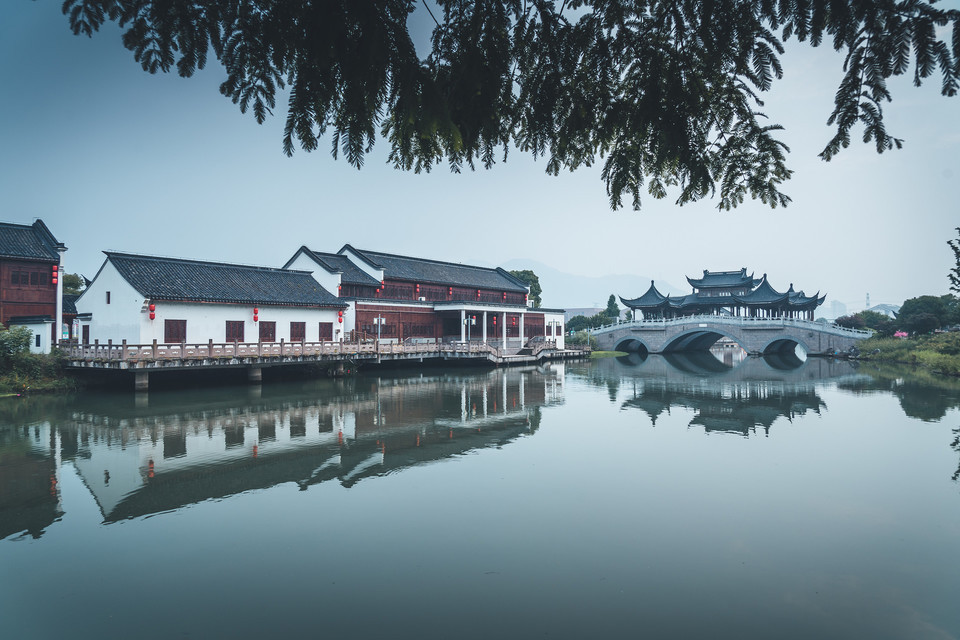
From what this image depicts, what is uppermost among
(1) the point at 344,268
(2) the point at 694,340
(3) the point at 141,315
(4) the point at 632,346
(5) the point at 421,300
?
(1) the point at 344,268

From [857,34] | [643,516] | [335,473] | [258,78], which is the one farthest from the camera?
[335,473]

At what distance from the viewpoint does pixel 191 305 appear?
24828 mm

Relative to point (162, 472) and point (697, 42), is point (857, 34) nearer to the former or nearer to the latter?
point (697, 42)

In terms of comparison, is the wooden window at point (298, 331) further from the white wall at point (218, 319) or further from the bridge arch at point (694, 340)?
the bridge arch at point (694, 340)

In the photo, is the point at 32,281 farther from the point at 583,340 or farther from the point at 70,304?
the point at 583,340

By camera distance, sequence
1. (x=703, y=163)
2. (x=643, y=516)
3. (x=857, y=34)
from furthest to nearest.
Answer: (x=643, y=516) < (x=703, y=163) < (x=857, y=34)

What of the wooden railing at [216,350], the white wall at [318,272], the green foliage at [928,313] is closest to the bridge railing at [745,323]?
the green foliage at [928,313]

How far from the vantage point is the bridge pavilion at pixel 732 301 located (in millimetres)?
57000

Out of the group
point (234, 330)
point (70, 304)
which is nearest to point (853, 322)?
point (234, 330)

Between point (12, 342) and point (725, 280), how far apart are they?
6192 centimetres

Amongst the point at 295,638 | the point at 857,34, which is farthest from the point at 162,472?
the point at 857,34

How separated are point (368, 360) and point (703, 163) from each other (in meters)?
26.6

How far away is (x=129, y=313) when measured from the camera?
23.8 meters

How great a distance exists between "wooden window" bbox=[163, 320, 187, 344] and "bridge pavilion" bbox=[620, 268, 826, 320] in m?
44.1
